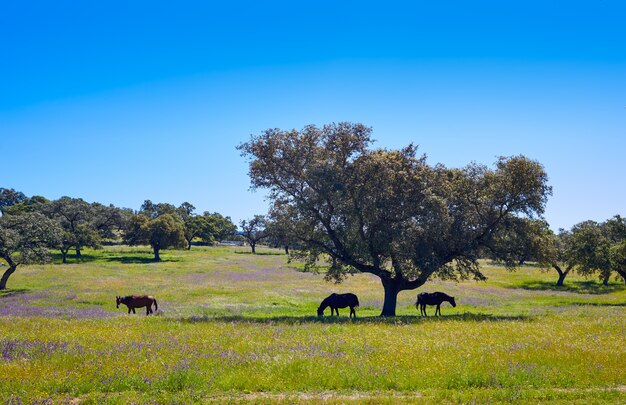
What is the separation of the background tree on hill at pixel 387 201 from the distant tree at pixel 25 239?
125 feet

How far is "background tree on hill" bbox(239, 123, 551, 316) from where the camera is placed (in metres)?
28.7

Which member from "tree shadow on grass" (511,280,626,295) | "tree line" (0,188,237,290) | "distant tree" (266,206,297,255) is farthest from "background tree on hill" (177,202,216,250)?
"distant tree" (266,206,297,255)

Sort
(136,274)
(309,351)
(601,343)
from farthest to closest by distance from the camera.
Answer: (136,274) → (601,343) → (309,351)

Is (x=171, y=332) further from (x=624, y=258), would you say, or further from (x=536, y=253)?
(x=624, y=258)

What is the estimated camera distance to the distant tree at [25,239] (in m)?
50.8

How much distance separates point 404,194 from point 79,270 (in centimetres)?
6159

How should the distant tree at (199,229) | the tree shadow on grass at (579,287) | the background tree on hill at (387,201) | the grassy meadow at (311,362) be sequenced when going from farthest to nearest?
the distant tree at (199,229)
the tree shadow on grass at (579,287)
the background tree on hill at (387,201)
the grassy meadow at (311,362)

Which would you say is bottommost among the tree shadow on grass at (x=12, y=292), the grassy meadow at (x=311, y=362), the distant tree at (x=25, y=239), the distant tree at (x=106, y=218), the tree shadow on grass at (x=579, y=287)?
the tree shadow on grass at (x=12, y=292)

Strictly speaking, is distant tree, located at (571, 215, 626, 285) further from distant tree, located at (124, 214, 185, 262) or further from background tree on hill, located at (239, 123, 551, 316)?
distant tree, located at (124, 214, 185, 262)

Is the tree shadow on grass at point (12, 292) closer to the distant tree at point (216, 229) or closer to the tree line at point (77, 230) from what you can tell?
the tree line at point (77, 230)

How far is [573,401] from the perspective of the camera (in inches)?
424

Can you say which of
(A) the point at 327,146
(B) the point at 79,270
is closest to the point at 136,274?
(B) the point at 79,270

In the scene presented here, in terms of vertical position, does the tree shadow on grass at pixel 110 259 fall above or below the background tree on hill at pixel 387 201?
below

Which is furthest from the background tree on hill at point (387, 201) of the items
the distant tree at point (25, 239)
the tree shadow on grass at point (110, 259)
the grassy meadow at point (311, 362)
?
the tree shadow on grass at point (110, 259)
